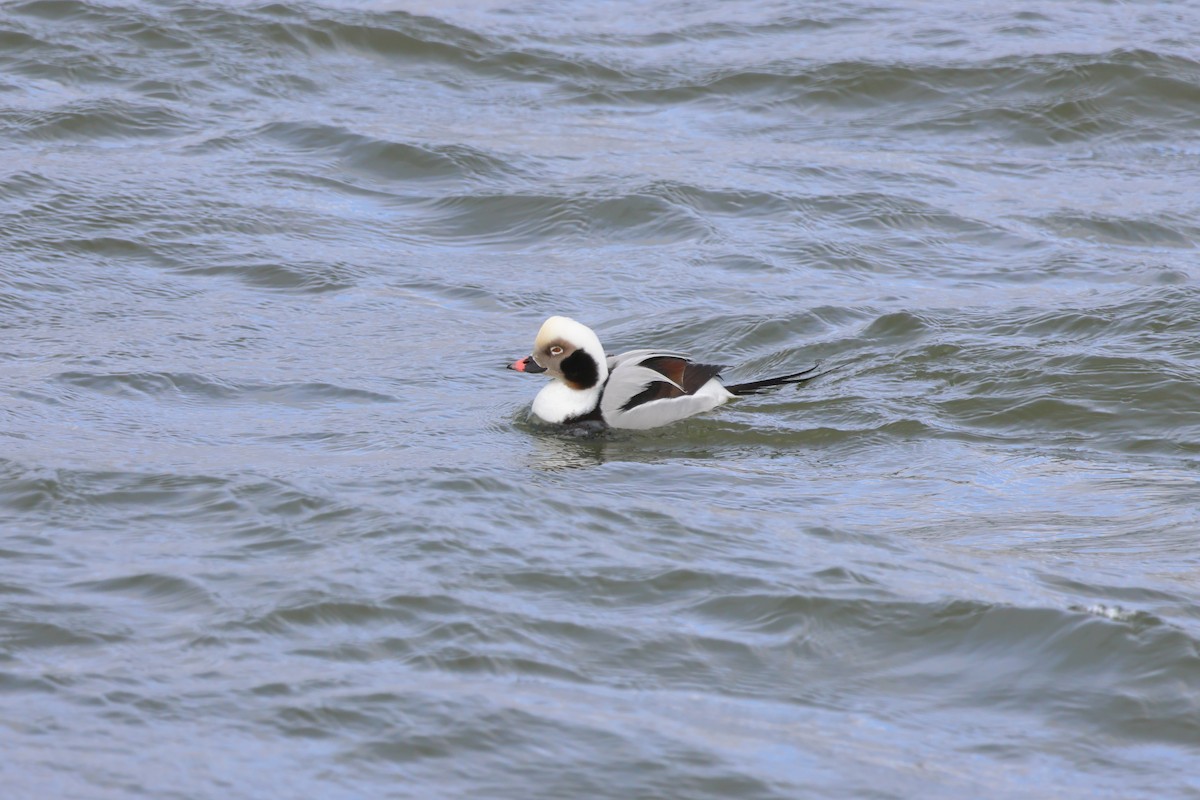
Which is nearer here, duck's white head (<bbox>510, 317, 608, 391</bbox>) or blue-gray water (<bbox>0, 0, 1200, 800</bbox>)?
blue-gray water (<bbox>0, 0, 1200, 800</bbox>)

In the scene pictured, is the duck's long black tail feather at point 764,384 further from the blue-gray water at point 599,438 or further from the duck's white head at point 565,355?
the duck's white head at point 565,355

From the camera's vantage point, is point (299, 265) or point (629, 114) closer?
point (299, 265)

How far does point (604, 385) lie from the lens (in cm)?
835

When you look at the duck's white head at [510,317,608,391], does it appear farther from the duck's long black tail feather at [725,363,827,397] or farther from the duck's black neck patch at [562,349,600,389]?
the duck's long black tail feather at [725,363,827,397]

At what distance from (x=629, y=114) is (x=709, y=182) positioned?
2.00 m

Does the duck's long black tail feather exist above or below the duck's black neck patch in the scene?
below

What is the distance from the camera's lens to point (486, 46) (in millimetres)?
15008

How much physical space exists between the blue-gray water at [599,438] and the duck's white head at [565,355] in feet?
1.18

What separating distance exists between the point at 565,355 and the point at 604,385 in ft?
0.87

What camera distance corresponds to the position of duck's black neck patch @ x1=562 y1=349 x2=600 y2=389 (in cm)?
824

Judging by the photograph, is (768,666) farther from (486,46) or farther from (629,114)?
(486,46)

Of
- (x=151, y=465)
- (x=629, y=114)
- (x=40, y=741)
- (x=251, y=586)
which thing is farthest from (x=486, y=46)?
(x=40, y=741)

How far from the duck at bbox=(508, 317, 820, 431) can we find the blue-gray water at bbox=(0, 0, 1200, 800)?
0.17 m

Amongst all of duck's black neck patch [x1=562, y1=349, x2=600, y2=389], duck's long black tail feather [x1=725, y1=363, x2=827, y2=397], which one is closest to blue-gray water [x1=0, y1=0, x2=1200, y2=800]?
duck's long black tail feather [x1=725, y1=363, x2=827, y2=397]
